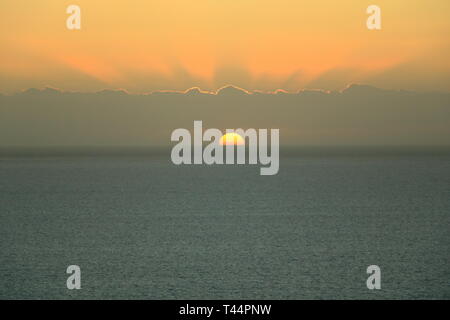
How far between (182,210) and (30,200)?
18255 millimetres

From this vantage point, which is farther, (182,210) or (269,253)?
(182,210)

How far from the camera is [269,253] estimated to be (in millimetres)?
28469

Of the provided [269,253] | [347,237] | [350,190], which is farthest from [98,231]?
[350,190]

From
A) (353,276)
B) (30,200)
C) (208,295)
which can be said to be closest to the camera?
(208,295)
